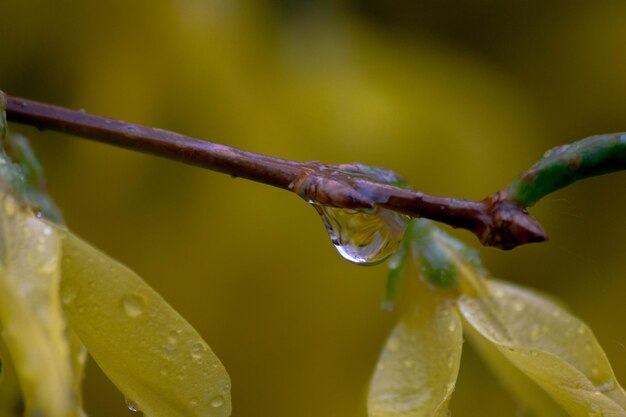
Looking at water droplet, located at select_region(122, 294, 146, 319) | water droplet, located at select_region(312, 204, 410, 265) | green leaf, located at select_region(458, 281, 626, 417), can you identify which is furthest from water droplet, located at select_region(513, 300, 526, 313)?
water droplet, located at select_region(122, 294, 146, 319)

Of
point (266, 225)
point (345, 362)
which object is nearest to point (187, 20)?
point (266, 225)

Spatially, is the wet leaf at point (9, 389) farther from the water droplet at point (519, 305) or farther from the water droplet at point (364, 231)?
the water droplet at point (519, 305)

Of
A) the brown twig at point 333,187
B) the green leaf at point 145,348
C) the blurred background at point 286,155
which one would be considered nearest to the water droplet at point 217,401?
the green leaf at point 145,348

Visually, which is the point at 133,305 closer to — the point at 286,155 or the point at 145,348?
the point at 145,348

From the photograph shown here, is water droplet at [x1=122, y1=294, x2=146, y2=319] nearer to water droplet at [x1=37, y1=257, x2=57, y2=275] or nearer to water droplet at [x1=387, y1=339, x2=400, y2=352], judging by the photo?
water droplet at [x1=37, y1=257, x2=57, y2=275]

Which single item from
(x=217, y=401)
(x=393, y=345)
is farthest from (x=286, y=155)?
(x=217, y=401)

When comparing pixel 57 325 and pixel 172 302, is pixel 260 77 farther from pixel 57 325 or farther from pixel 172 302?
pixel 57 325
